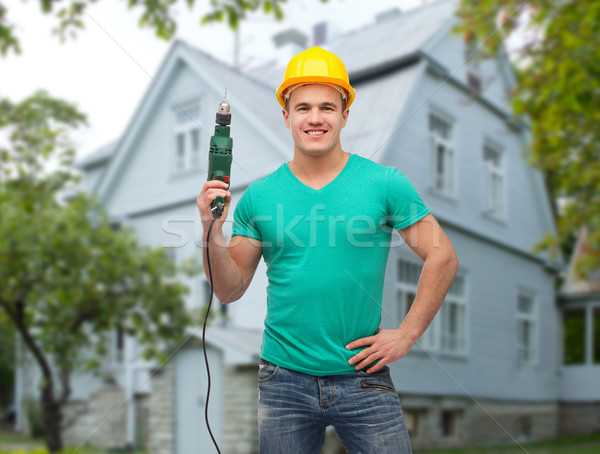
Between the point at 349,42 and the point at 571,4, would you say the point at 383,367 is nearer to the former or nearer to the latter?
the point at 349,42

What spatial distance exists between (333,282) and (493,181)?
28.0ft

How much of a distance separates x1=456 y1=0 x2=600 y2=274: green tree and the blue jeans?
4.16 meters

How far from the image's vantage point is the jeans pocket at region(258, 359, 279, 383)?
1.07 metres

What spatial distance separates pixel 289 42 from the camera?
268 cm

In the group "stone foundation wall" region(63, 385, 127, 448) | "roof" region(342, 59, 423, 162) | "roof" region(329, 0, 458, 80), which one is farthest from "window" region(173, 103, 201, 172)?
"stone foundation wall" region(63, 385, 127, 448)

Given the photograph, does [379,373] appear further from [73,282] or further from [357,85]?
[73,282]

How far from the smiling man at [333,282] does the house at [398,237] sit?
5.5 inches

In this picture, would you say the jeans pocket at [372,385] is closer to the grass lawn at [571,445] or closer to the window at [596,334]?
the grass lawn at [571,445]

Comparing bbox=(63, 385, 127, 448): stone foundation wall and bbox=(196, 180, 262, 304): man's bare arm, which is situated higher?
bbox=(196, 180, 262, 304): man's bare arm

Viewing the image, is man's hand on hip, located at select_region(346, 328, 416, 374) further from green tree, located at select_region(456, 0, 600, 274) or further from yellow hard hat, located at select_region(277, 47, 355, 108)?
green tree, located at select_region(456, 0, 600, 274)

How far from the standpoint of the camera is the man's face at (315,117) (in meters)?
1.04

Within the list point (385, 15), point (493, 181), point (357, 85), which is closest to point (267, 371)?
point (357, 85)

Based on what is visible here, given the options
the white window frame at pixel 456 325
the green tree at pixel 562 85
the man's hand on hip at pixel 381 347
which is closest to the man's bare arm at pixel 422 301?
the man's hand on hip at pixel 381 347

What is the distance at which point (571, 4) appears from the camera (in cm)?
540
